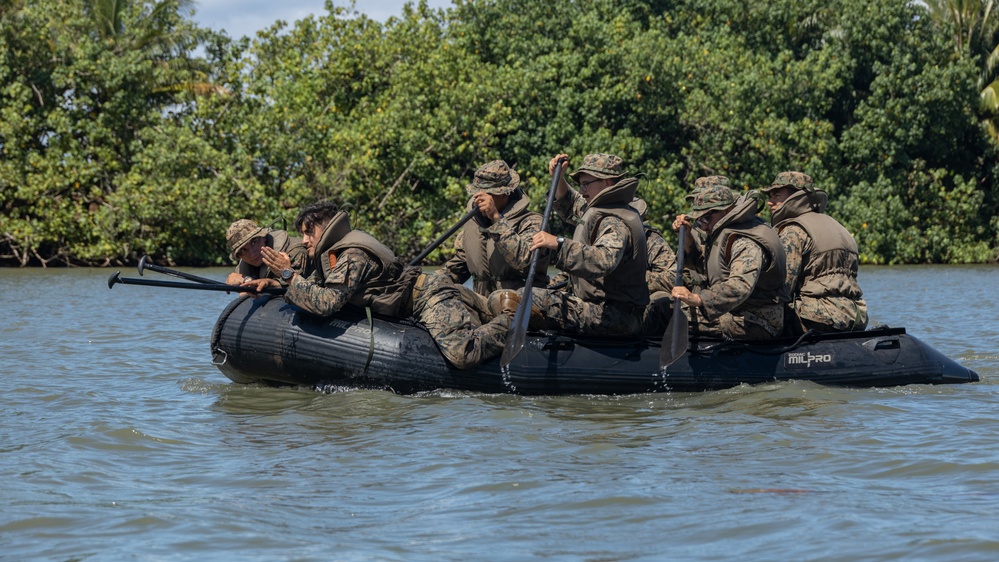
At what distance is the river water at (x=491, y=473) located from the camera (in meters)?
4.60

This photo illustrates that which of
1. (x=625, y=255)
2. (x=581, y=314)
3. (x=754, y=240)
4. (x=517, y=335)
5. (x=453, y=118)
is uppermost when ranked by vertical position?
(x=453, y=118)

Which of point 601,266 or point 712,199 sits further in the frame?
point 712,199

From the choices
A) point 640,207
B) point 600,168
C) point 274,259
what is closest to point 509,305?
point 600,168

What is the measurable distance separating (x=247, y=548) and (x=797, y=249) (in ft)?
16.5

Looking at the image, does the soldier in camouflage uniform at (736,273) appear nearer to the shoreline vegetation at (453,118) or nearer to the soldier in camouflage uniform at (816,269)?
the soldier in camouflage uniform at (816,269)

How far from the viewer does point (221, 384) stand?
8930mm

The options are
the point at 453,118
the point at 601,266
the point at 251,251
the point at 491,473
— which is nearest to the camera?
the point at 491,473

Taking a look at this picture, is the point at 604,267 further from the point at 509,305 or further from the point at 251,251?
the point at 251,251

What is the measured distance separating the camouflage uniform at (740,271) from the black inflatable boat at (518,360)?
177mm

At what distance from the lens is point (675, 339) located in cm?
758

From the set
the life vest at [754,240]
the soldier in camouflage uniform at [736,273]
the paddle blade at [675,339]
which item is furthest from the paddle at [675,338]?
the life vest at [754,240]

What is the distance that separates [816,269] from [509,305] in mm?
2197

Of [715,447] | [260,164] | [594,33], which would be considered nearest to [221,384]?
[715,447]

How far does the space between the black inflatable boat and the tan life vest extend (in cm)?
29
